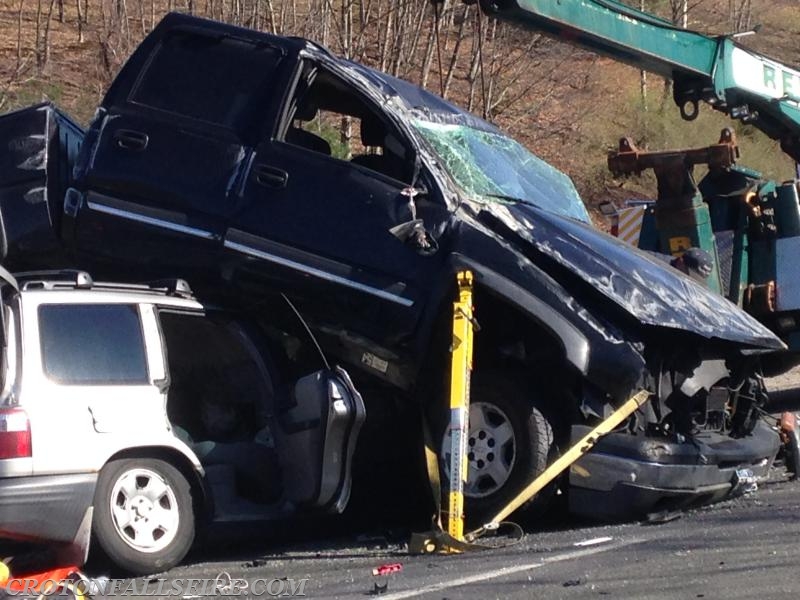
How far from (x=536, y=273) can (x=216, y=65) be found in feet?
7.99

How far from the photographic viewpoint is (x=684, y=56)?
10711 millimetres

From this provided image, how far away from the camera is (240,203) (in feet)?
24.9

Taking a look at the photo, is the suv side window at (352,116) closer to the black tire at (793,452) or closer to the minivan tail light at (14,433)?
the minivan tail light at (14,433)

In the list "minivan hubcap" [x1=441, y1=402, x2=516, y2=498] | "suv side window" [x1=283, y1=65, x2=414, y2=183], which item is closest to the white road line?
"minivan hubcap" [x1=441, y1=402, x2=516, y2=498]

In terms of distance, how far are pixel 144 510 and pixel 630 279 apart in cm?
270

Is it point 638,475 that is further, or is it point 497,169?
point 497,169

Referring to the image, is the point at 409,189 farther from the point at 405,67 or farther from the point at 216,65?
the point at 405,67

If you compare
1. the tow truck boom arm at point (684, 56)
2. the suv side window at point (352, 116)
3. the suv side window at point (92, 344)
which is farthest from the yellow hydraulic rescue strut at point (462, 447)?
the tow truck boom arm at point (684, 56)

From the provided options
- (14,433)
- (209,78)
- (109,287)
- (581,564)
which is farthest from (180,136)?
(581,564)

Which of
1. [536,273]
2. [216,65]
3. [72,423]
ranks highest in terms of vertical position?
[216,65]

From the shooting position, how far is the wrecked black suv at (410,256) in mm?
6977

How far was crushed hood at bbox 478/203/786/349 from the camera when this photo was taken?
695cm

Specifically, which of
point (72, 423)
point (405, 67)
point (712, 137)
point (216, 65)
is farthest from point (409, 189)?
point (712, 137)

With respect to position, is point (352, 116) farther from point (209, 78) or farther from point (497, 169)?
point (497, 169)
